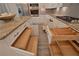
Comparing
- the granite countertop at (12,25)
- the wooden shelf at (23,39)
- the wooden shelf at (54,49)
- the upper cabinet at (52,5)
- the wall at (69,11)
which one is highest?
the upper cabinet at (52,5)

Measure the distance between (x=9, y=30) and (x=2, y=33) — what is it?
0.05 m

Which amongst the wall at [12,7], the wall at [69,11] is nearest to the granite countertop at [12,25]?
the wall at [12,7]

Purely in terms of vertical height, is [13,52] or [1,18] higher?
[1,18]

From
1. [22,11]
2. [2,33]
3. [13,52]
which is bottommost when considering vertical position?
[13,52]

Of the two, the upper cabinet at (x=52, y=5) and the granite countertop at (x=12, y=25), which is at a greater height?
the upper cabinet at (x=52, y=5)

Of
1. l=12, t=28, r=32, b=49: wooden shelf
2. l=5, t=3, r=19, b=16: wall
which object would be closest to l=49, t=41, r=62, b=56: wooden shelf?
l=12, t=28, r=32, b=49: wooden shelf

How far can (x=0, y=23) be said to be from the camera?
0.66m

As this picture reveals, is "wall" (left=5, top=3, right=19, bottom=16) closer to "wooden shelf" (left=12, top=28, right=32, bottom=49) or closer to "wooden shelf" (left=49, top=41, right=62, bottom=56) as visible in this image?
"wooden shelf" (left=12, top=28, right=32, bottom=49)

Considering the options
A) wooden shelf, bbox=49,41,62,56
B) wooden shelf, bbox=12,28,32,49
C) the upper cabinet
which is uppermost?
the upper cabinet

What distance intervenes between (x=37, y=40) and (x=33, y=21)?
13cm

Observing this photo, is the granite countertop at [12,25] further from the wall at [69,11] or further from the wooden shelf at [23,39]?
the wall at [69,11]

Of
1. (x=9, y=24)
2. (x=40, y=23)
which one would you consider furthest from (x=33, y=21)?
(x=9, y=24)

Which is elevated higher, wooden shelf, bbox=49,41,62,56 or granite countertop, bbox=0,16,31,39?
granite countertop, bbox=0,16,31,39

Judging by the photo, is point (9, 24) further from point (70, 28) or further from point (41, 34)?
point (70, 28)
